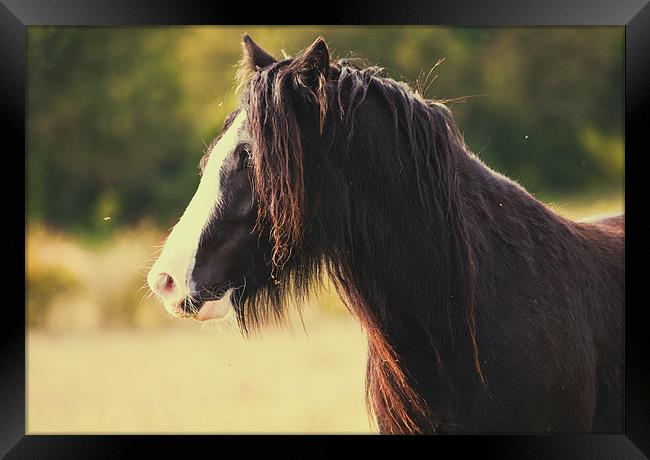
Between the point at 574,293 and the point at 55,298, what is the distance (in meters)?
8.03

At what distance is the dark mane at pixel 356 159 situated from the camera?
2.50 meters

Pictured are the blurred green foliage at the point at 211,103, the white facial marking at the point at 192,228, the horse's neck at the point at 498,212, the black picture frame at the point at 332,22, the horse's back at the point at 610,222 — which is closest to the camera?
the white facial marking at the point at 192,228

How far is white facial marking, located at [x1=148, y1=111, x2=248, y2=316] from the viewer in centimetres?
244

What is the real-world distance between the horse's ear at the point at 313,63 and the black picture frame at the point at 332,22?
479 millimetres

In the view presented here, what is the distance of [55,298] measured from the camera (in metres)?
9.79

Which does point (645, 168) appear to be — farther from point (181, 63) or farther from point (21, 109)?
point (181, 63)

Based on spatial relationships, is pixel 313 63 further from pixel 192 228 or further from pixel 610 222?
pixel 610 222

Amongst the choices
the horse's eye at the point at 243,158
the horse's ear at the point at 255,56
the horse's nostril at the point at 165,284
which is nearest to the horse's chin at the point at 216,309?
the horse's nostril at the point at 165,284

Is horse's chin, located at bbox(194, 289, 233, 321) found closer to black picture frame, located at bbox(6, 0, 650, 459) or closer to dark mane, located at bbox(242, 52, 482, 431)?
dark mane, located at bbox(242, 52, 482, 431)

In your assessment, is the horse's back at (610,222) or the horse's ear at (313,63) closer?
the horse's ear at (313,63)

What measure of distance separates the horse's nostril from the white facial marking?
0.04 ft

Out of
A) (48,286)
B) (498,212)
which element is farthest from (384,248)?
(48,286)

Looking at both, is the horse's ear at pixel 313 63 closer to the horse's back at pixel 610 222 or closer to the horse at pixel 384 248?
the horse at pixel 384 248

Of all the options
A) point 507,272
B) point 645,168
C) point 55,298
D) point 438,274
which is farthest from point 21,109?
point 55,298
